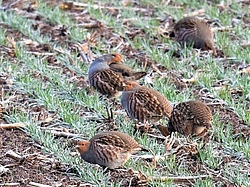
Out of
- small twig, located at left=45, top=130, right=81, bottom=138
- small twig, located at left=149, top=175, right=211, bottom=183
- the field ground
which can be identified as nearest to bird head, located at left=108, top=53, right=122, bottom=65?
the field ground

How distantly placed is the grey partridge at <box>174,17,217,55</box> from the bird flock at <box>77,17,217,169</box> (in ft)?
0.04

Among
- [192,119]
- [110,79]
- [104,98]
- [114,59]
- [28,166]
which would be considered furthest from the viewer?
[114,59]

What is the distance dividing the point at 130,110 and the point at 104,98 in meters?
0.99

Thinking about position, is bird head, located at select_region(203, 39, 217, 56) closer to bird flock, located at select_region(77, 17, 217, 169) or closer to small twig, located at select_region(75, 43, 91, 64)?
bird flock, located at select_region(77, 17, 217, 169)

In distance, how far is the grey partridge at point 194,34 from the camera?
32.3 ft

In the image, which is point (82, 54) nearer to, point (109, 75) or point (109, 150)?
point (109, 75)

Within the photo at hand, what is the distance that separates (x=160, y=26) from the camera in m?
11.2

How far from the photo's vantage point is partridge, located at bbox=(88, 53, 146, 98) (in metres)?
8.14

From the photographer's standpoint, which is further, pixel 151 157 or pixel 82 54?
pixel 82 54

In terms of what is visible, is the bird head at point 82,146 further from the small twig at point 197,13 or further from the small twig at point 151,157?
the small twig at point 197,13

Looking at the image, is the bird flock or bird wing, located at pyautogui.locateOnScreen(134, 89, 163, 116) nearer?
the bird flock

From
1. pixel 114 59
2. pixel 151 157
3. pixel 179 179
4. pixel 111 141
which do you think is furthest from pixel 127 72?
pixel 179 179

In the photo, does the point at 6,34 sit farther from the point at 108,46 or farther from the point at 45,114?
the point at 45,114

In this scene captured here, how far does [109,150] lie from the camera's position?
20.9ft
